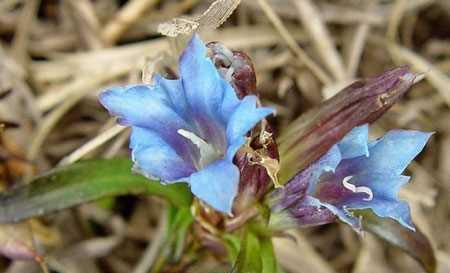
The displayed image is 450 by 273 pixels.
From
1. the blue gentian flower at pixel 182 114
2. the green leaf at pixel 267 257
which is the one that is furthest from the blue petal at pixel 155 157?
the green leaf at pixel 267 257

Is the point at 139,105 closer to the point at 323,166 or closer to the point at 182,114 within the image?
the point at 182,114

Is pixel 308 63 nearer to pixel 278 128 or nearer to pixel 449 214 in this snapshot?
pixel 278 128

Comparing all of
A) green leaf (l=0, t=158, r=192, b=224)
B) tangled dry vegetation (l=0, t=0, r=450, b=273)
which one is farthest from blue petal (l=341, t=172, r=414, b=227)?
tangled dry vegetation (l=0, t=0, r=450, b=273)

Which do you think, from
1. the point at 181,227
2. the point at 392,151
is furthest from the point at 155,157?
the point at 181,227

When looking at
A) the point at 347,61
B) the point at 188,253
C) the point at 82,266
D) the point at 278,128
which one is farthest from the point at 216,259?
the point at 347,61

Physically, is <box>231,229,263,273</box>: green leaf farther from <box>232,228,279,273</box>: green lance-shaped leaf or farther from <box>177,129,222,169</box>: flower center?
<box>177,129,222,169</box>: flower center

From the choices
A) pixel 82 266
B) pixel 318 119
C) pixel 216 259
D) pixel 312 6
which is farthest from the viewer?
pixel 312 6
